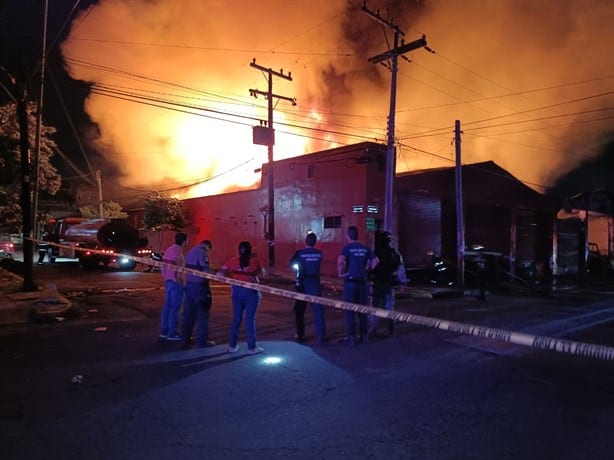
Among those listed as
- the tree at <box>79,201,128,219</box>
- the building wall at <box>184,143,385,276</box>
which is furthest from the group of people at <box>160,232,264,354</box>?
the tree at <box>79,201,128,219</box>

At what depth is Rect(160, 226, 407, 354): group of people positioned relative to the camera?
697cm

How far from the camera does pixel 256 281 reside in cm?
712

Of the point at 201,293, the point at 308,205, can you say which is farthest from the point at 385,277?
the point at 308,205

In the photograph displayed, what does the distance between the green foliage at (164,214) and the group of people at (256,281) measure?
24.7 metres

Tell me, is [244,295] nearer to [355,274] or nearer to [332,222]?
[355,274]

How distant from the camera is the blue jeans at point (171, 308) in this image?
7656 mm

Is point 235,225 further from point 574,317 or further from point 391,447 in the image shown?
point 391,447

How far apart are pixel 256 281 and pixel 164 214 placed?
2620 centimetres

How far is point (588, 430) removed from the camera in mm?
4340

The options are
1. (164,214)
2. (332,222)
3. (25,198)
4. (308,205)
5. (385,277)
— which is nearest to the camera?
(385,277)

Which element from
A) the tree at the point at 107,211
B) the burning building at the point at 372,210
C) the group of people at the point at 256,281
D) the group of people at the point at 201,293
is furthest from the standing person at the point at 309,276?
the tree at the point at 107,211

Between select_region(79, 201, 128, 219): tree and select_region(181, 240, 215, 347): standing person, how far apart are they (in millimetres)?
33090

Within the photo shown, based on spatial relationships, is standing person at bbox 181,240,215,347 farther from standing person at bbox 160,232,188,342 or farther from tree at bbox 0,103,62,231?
tree at bbox 0,103,62,231

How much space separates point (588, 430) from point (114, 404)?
4428mm
